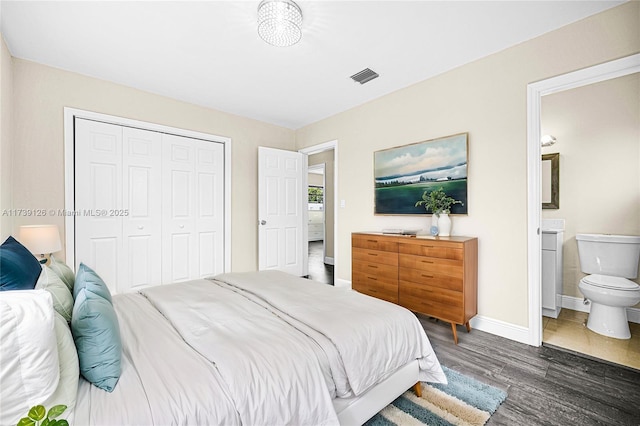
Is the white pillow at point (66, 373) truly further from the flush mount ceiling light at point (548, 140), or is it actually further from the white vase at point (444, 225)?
the flush mount ceiling light at point (548, 140)

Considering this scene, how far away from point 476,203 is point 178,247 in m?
3.49

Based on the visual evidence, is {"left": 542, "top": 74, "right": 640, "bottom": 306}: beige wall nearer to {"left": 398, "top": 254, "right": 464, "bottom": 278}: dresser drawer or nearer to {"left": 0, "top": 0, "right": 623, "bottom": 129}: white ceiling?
{"left": 0, "top": 0, "right": 623, "bottom": 129}: white ceiling

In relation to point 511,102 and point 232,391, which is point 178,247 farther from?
point 511,102

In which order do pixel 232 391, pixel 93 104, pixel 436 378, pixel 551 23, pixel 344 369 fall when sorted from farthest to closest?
pixel 93 104 < pixel 551 23 < pixel 436 378 < pixel 344 369 < pixel 232 391

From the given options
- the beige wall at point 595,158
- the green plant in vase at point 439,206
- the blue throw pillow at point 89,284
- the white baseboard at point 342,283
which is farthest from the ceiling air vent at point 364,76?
the blue throw pillow at point 89,284

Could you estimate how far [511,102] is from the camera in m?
Answer: 2.55

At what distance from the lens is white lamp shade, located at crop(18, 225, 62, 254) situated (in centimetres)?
233

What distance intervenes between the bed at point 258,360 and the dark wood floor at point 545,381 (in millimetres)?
508

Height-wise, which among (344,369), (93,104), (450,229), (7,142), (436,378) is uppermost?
(93,104)

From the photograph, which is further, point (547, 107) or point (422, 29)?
point (547, 107)

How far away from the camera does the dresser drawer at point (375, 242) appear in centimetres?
294

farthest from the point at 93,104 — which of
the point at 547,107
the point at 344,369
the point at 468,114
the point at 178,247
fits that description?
the point at 547,107

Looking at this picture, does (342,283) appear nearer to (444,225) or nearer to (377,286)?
(377,286)

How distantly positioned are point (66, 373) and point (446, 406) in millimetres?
1801
